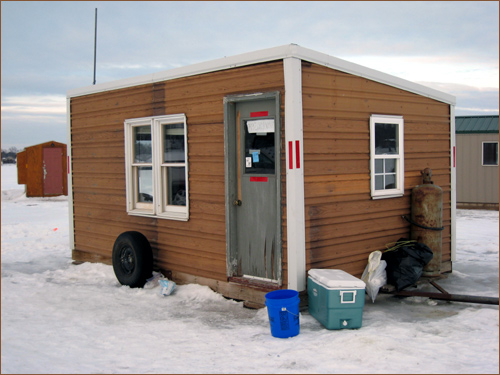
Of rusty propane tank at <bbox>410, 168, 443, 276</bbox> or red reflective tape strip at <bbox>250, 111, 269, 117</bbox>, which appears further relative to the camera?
rusty propane tank at <bbox>410, 168, 443, 276</bbox>

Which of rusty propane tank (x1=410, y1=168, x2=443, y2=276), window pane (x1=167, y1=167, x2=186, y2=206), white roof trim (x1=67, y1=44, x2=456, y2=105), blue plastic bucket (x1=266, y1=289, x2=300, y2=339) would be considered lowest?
blue plastic bucket (x1=266, y1=289, x2=300, y2=339)

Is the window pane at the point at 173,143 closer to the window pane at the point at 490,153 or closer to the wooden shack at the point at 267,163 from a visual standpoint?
the wooden shack at the point at 267,163

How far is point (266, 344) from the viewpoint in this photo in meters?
5.22

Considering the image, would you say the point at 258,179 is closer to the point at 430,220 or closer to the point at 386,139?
the point at 386,139

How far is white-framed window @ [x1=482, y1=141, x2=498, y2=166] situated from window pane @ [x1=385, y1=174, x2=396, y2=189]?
1183 cm

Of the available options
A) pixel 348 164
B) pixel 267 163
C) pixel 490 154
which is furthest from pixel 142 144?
pixel 490 154

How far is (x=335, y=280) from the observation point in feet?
18.5

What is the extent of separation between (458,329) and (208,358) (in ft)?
9.50


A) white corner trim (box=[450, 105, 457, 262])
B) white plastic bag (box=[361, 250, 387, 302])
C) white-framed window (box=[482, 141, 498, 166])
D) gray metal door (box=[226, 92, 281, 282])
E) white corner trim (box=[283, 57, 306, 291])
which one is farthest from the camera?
white-framed window (box=[482, 141, 498, 166])

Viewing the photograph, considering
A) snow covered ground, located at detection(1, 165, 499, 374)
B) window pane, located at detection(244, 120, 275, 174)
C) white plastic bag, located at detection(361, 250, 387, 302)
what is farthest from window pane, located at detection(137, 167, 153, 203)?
white plastic bag, located at detection(361, 250, 387, 302)

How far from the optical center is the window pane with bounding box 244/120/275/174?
6.65 meters

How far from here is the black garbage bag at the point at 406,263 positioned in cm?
695

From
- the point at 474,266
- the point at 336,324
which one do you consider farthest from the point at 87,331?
the point at 474,266

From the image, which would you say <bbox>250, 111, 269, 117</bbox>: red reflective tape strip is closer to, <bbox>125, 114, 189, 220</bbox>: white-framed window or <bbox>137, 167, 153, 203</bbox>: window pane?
<bbox>125, 114, 189, 220</bbox>: white-framed window
